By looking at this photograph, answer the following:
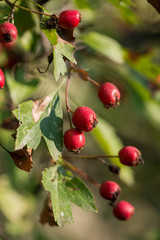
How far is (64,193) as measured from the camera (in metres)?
1.18

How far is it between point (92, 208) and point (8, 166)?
1475mm

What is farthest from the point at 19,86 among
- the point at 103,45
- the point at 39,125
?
the point at 39,125

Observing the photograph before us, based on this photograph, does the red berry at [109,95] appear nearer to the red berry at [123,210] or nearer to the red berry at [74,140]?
the red berry at [74,140]

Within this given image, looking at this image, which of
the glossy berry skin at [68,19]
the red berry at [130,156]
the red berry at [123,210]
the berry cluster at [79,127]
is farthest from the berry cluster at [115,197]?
the glossy berry skin at [68,19]

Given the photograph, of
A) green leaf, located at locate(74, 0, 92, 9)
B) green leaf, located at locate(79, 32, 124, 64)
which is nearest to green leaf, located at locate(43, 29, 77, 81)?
green leaf, located at locate(79, 32, 124, 64)

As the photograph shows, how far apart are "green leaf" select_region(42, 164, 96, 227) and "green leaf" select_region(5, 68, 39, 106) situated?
629 millimetres

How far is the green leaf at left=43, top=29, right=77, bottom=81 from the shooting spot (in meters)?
1.05

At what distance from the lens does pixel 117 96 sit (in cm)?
126

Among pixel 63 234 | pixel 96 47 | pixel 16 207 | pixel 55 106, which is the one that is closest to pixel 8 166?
pixel 16 207

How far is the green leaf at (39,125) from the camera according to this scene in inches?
43.1

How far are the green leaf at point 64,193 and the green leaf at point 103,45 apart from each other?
3.10ft

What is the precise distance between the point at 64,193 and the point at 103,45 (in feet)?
3.68

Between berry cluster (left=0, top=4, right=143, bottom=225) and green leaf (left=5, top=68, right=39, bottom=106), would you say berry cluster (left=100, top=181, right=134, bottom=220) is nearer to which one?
berry cluster (left=0, top=4, right=143, bottom=225)

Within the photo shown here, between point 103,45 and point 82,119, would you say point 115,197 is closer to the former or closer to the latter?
point 82,119
